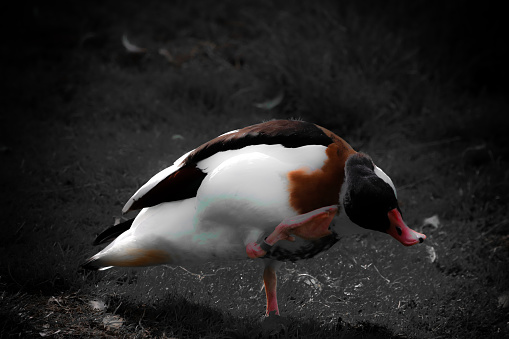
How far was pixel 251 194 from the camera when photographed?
2178 mm

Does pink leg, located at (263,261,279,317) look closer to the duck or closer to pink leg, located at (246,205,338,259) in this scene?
the duck

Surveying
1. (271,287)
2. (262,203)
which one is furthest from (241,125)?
(262,203)

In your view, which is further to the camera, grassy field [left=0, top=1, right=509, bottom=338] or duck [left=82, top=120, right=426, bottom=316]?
grassy field [left=0, top=1, right=509, bottom=338]

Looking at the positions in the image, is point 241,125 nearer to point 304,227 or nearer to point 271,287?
point 271,287

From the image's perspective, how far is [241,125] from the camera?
4.39 m

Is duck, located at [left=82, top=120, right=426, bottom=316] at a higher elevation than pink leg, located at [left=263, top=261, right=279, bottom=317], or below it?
higher

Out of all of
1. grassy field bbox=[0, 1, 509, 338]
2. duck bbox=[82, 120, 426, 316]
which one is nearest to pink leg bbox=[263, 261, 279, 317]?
duck bbox=[82, 120, 426, 316]

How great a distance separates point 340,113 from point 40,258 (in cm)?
262

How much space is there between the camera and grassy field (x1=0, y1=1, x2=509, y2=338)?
103 inches

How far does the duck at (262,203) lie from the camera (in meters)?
2.17

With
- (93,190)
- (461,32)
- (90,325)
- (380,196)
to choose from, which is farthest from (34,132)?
(461,32)

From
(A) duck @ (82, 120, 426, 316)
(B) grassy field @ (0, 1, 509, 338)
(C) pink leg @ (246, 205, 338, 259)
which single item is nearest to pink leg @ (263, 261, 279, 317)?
(A) duck @ (82, 120, 426, 316)

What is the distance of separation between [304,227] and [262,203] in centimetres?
19

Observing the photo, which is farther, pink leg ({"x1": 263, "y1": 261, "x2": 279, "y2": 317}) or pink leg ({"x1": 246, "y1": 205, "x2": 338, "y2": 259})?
pink leg ({"x1": 263, "y1": 261, "x2": 279, "y2": 317})
